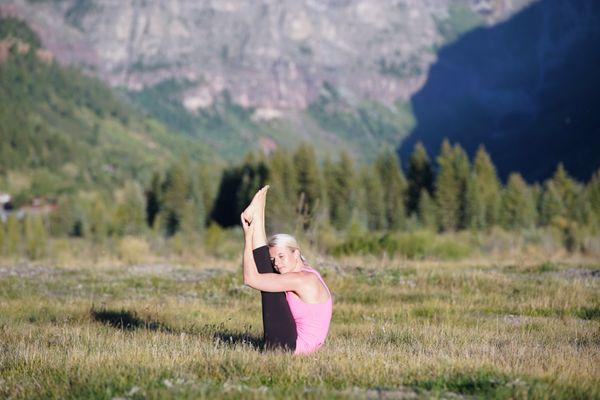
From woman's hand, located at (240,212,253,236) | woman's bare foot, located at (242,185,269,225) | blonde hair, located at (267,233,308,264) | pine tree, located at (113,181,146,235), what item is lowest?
pine tree, located at (113,181,146,235)

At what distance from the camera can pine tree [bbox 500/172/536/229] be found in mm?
81875

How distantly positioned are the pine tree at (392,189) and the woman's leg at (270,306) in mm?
76823

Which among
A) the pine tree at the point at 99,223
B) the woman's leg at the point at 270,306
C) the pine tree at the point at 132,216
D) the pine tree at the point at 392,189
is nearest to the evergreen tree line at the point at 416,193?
the pine tree at the point at 392,189

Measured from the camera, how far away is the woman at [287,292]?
870cm

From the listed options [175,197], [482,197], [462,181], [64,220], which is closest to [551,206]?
[482,197]

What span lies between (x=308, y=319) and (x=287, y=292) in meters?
0.43

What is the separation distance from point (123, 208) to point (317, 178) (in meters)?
35.2

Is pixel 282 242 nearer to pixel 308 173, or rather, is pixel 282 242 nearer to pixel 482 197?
pixel 482 197

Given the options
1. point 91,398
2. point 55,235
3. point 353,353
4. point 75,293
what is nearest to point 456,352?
point 353,353

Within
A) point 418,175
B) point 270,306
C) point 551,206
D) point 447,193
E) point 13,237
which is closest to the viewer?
point 270,306

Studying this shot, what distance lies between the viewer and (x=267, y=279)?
8469 mm

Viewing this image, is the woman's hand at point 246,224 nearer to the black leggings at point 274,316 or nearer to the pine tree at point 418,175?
the black leggings at point 274,316

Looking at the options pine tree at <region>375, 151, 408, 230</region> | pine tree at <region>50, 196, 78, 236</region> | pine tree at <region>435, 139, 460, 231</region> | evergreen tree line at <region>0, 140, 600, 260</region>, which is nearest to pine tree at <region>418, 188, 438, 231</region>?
evergreen tree line at <region>0, 140, 600, 260</region>

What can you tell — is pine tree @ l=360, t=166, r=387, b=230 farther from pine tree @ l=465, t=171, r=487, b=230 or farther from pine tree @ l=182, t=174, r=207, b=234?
pine tree @ l=182, t=174, r=207, b=234
